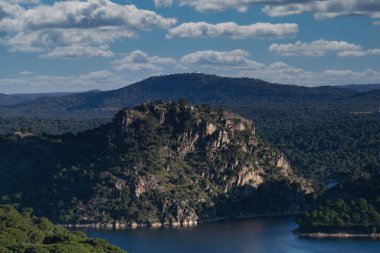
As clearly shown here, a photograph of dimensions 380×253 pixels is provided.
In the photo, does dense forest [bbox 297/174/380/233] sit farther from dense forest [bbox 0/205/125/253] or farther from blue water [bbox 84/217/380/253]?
dense forest [bbox 0/205/125/253]

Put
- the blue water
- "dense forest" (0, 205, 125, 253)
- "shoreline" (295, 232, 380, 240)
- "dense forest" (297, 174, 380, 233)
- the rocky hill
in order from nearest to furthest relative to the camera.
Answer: "dense forest" (0, 205, 125, 253), the blue water, "shoreline" (295, 232, 380, 240), "dense forest" (297, 174, 380, 233), the rocky hill

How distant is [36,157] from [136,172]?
63.2 ft

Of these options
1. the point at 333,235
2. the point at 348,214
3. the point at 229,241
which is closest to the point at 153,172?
the point at 229,241

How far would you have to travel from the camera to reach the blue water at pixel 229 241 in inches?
4461

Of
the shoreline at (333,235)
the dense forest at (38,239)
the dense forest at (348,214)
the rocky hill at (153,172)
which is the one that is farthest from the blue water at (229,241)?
the dense forest at (38,239)

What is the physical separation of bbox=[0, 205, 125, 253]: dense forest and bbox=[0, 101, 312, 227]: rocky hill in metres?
32.2

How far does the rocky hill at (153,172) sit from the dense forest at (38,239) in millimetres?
32219

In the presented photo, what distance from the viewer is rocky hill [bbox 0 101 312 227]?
455 feet

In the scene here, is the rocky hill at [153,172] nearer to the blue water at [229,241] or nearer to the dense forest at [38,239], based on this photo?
the blue water at [229,241]

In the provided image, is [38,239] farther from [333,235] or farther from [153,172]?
[153,172]

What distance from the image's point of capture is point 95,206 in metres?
138

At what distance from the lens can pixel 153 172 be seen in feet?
479

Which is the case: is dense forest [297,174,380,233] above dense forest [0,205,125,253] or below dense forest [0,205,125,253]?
below

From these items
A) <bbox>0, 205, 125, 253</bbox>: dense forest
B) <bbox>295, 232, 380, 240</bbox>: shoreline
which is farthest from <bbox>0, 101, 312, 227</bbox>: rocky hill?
<bbox>0, 205, 125, 253</bbox>: dense forest
